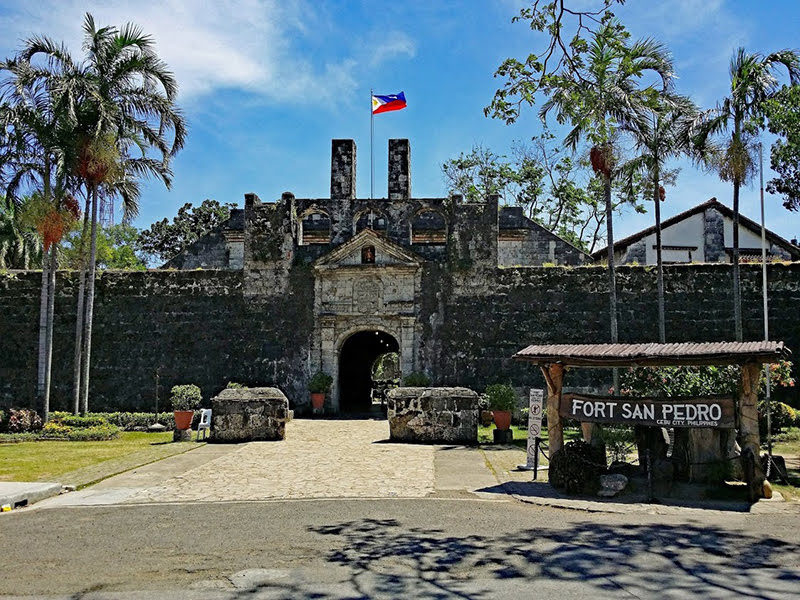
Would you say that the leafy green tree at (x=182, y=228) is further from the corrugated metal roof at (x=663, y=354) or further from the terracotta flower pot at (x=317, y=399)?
the corrugated metal roof at (x=663, y=354)

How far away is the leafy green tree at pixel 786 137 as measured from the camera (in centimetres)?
1435

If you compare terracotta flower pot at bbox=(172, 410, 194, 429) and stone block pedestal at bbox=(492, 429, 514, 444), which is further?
terracotta flower pot at bbox=(172, 410, 194, 429)

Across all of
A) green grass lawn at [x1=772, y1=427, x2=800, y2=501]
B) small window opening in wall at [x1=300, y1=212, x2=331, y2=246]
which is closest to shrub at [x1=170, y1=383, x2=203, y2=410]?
small window opening in wall at [x1=300, y1=212, x2=331, y2=246]

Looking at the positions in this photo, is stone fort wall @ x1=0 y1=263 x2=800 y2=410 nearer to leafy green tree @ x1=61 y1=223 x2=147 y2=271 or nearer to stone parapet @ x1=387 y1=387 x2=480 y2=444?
stone parapet @ x1=387 y1=387 x2=480 y2=444

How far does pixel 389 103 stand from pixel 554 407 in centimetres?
1745

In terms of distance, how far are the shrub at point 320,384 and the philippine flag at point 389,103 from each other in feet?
32.3

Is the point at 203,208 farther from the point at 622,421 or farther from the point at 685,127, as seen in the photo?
the point at 622,421

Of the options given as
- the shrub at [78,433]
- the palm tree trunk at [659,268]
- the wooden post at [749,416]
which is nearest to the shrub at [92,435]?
the shrub at [78,433]

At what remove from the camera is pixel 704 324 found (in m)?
20.5

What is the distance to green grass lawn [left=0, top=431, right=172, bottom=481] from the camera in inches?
430

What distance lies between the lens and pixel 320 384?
20781 millimetres

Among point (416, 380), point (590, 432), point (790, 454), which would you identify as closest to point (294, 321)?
point (416, 380)

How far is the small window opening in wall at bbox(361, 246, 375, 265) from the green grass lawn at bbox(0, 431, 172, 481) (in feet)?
25.1

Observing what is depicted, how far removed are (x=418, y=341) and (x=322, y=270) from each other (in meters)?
3.55
